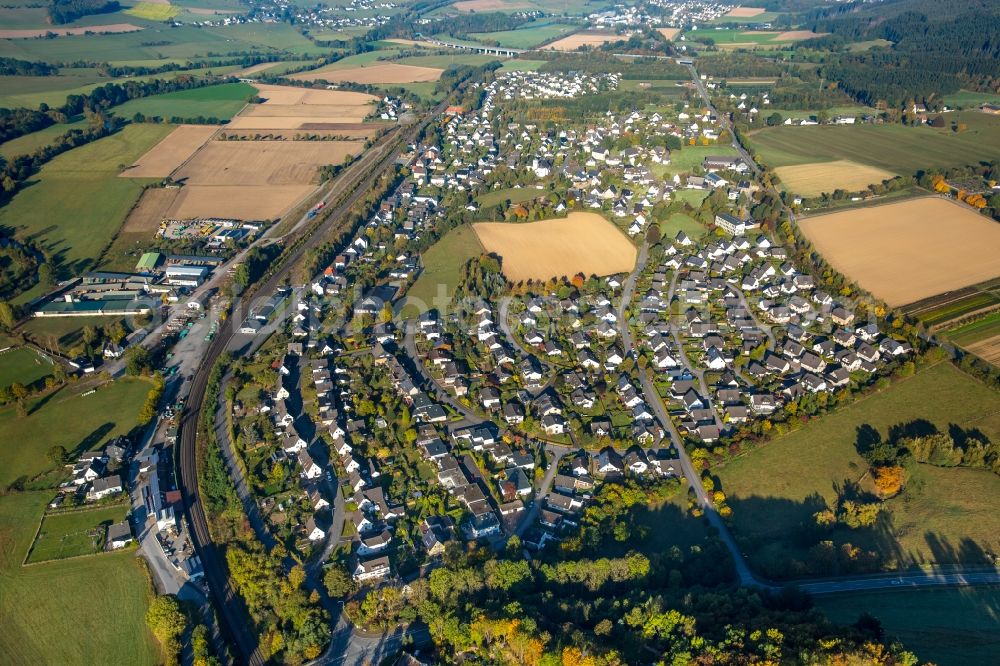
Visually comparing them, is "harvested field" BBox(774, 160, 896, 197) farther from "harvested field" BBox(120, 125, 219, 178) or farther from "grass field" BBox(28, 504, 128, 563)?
"harvested field" BBox(120, 125, 219, 178)

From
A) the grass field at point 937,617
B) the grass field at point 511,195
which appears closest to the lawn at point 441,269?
the grass field at point 511,195

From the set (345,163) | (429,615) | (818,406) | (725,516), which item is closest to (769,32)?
(345,163)

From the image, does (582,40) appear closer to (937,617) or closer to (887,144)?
(887,144)

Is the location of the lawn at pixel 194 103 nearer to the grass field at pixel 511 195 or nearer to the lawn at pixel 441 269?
the grass field at pixel 511 195

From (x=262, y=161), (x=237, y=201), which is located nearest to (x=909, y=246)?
(x=237, y=201)

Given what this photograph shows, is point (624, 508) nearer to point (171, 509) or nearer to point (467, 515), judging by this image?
point (467, 515)

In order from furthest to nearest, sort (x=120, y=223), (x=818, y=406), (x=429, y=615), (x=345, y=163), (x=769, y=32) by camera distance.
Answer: (x=769, y=32)
(x=345, y=163)
(x=120, y=223)
(x=818, y=406)
(x=429, y=615)
